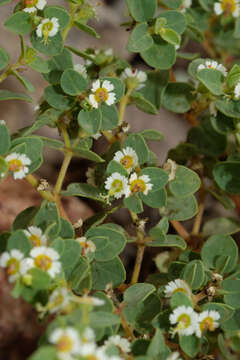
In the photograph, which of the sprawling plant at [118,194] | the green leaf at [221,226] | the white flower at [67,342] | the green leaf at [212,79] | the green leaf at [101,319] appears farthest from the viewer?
the green leaf at [221,226]

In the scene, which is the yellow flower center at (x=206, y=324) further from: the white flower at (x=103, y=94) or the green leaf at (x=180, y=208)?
the white flower at (x=103, y=94)

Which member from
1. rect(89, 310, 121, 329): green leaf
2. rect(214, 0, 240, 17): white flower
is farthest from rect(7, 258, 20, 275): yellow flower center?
rect(214, 0, 240, 17): white flower

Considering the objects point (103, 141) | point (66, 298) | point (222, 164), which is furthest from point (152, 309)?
point (103, 141)

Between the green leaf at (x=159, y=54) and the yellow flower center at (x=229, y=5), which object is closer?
the green leaf at (x=159, y=54)

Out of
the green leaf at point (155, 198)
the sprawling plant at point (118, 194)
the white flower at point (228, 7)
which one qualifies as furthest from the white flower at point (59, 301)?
the white flower at point (228, 7)

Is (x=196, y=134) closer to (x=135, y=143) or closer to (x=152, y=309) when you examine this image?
(x=135, y=143)

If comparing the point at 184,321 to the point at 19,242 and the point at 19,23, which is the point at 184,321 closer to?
the point at 19,242

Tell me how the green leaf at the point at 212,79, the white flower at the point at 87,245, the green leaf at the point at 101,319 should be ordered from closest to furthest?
the green leaf at the point at 101,319 < the white flower at the point at 87,245 < the green leaf at the point at 212,79
